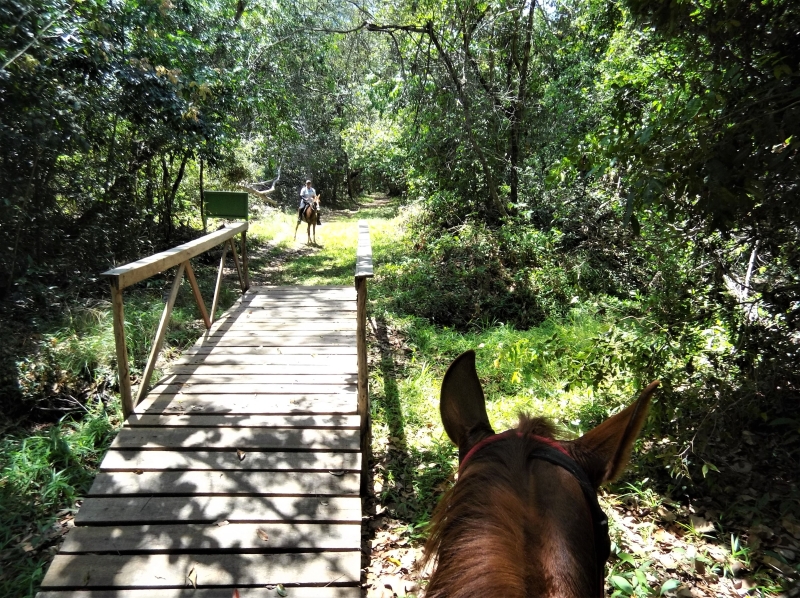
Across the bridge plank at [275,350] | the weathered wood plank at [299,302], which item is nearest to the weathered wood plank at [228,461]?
the bridge plank at [275,350]

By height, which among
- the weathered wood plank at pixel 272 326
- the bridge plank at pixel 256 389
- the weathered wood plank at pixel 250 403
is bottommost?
the weathered wood plank at pixel 250 403

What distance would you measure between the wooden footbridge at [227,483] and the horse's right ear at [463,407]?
5.18 ft

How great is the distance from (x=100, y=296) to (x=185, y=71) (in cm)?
389

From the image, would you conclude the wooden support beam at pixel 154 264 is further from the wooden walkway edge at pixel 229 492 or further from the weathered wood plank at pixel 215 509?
the weathered wood plank at pixel 215 509

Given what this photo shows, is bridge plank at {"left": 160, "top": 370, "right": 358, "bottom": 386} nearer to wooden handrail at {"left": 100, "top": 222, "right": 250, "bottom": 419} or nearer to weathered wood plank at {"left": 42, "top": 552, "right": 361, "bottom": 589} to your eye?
wooden handrail at {"left": 100, "top": 222, "right": 250, "bottom": 419}

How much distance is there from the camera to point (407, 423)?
183 inches

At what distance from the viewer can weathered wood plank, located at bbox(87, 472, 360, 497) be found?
9.55 ft

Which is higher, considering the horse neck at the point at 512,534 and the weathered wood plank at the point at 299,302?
the horse neck at the point at 512,534

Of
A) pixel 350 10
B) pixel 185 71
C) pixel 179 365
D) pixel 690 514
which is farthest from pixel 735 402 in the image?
pixel 350 10

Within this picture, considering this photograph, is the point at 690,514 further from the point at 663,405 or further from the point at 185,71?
the point at 185,71

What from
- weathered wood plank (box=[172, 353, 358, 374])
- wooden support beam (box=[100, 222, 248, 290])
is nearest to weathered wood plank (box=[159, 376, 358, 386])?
weathered wood plank (box=[172, 353, 358, 374])

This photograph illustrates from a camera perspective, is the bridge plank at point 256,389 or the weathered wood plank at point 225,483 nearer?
the weathered wood plank at point 225,483

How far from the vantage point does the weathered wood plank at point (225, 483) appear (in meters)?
2.91

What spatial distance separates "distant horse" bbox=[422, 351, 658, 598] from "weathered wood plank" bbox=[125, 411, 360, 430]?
2.34m
